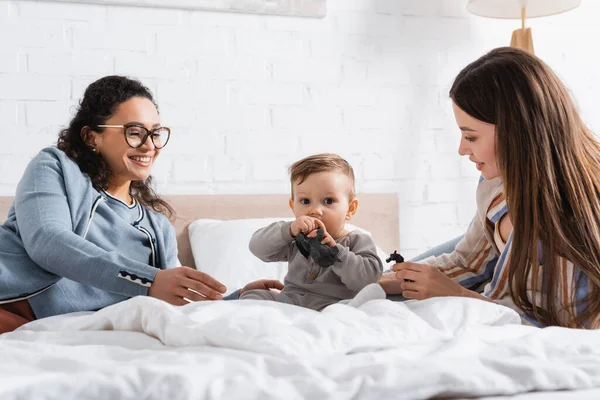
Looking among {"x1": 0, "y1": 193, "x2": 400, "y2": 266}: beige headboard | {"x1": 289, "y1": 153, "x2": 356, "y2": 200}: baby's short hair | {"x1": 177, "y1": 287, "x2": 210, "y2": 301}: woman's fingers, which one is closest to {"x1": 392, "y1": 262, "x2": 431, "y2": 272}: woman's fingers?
{"x1": 289, "y1": 153, "x2": 356, "y2": 200}: baby's short hair

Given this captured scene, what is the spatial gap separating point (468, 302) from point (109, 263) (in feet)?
2.67

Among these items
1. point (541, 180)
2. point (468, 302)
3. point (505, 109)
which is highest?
point (505, 109)

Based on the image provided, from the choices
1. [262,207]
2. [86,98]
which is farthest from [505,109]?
[262,207]

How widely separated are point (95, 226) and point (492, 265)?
1029mm

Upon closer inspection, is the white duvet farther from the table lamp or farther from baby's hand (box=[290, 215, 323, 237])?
the table lamp

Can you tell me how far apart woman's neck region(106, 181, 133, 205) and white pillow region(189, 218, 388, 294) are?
42cm

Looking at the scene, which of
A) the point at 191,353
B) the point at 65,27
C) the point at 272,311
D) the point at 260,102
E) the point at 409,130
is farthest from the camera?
the point at 409,130

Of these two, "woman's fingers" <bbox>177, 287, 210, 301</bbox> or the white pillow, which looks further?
the white pillow

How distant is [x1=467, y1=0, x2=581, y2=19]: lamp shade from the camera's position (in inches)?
116

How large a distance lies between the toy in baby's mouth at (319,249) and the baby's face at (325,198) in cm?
12

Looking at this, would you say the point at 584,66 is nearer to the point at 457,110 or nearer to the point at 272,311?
the point at 457,110

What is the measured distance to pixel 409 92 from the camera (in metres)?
3.12

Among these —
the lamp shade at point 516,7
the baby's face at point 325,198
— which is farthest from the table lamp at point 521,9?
the baby's face at point 325,198

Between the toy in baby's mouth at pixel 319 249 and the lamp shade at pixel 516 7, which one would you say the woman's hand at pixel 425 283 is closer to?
the toy in baby's mouth at pixel 319 249
